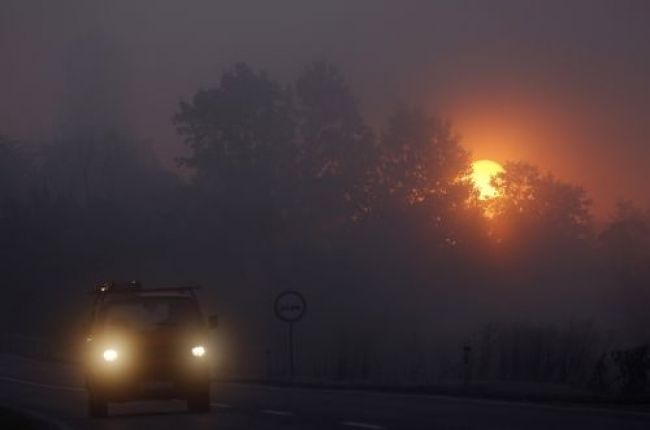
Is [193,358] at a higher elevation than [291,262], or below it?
below

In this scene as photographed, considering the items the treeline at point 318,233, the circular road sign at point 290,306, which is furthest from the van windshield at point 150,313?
the treeline at point 318,233

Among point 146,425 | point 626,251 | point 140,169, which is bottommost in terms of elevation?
point 146,425

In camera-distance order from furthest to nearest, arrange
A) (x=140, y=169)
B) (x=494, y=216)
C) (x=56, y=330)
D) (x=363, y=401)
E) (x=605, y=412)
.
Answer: (x=140, y=169), (x=494, y=216), (x=56, y=330), (x=363, y=401), (x=605, y=412)

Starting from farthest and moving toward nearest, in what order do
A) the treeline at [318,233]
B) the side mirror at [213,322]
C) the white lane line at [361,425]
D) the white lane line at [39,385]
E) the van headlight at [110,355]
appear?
the treeline at [318,233] < the white lane line at [39,385] < the side mirror at [213,322] < the van headlight at [110,355] < the white lane line at [361,425]

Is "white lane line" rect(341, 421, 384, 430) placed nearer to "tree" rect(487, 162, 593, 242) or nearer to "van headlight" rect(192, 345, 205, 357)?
"van headlight" rect(192, 345, 205, 357)

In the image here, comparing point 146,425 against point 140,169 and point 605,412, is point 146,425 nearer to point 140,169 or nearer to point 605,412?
point 605,412

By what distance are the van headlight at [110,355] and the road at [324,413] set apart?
3.32ft

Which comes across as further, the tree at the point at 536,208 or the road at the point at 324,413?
the tree at the point at 536,208

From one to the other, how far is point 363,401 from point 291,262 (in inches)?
2014

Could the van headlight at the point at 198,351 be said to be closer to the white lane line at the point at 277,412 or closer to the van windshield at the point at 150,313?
the van windshield at the point at 150,313

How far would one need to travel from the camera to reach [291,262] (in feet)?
258

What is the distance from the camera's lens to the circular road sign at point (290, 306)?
131 ft

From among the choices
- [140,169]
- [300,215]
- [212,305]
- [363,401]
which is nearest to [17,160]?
[140,169]

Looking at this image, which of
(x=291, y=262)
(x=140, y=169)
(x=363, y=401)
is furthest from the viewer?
(x=140, y=169)
